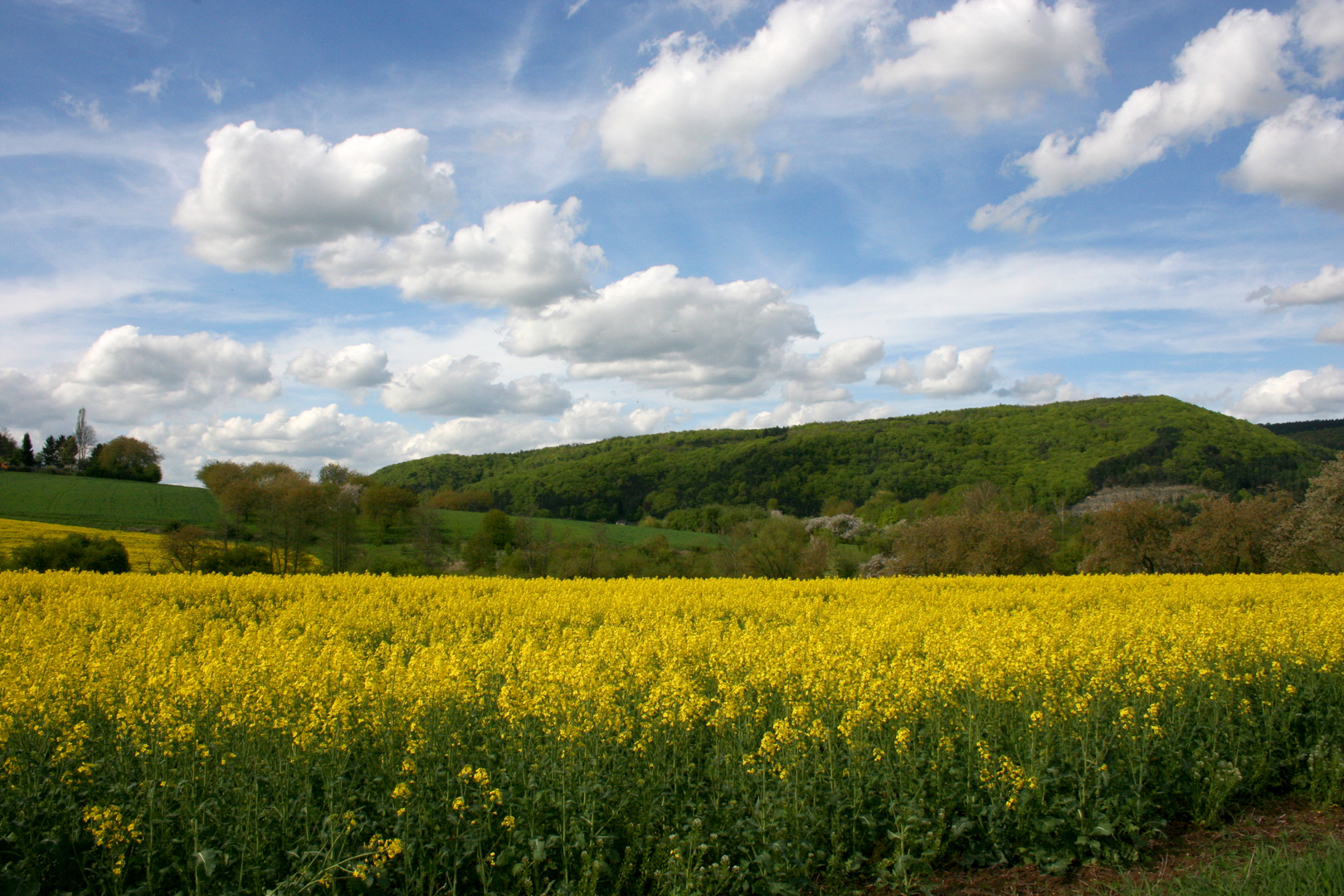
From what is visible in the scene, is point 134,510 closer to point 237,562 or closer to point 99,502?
point 99,502

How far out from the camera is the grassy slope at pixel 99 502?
55188 mm

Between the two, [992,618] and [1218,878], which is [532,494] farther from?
[1218,878]

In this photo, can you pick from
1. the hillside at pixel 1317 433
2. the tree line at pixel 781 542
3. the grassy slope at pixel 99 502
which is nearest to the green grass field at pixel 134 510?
the grassy slope at pixel 99 502

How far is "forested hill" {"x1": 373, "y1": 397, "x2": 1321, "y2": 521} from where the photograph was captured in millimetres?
77500

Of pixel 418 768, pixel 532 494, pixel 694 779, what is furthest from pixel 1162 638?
pixel 532 494

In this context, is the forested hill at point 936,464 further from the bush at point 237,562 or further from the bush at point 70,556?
the bush at point 70,556

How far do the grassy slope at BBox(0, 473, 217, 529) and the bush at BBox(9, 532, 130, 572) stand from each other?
88.8 ft

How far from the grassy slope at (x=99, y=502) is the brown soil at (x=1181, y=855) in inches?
2527

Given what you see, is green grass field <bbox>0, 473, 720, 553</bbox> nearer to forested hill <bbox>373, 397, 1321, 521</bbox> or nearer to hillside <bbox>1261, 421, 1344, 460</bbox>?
forested hill <bbox>373, 397, 1321, 521</bbox>

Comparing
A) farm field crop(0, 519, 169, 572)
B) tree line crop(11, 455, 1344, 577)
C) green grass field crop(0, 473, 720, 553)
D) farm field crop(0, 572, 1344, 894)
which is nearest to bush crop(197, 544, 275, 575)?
tree line crop(11, 455, 1344, 577)

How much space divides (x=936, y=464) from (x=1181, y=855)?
8925cm

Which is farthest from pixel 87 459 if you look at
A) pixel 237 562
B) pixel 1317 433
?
pixel 1317 433

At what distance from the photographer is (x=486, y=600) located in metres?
16.6

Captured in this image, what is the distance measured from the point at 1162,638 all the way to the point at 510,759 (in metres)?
7.91
